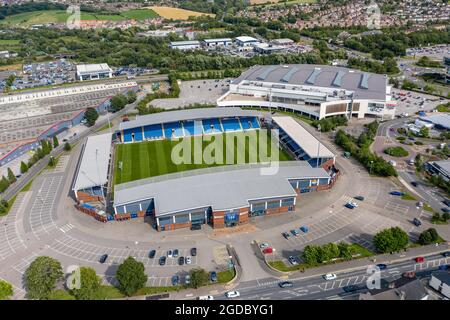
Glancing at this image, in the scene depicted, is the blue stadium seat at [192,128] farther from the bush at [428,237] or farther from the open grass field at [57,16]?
the open grass field at [57,16]

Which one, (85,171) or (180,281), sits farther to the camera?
(85,171)

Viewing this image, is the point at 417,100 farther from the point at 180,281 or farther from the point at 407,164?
the point at 180,281

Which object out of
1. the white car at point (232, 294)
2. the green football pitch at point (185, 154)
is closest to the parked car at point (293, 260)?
the white car at point (232, 294)

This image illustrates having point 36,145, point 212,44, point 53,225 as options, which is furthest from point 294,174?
point 212,44

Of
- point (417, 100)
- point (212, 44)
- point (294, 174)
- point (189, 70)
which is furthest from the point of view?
point (212, 44)

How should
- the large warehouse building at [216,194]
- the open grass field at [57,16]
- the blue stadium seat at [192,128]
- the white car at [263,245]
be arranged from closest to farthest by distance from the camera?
the white car at [263,245], the large warehouse building at [216,194], the blue stadium seat at [192,128], the open grass field at [57,16]

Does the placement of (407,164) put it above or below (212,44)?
below

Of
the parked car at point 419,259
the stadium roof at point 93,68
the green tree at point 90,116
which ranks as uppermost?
the stadium roof at point 93,68
